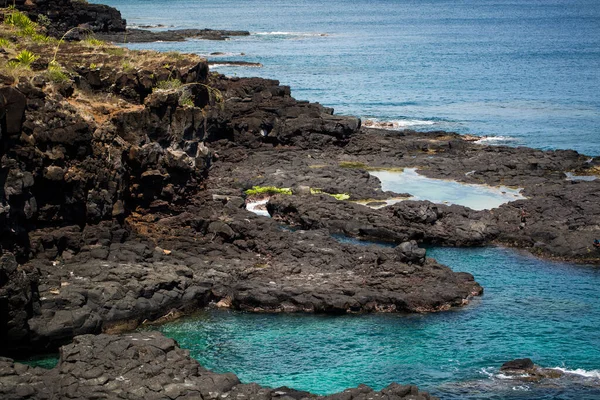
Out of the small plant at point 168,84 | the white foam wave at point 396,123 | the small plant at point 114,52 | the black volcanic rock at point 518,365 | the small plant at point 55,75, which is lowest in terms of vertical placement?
the black volcanic rock at point 518,365

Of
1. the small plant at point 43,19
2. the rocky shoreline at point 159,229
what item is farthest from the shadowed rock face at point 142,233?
the small plant at point 43,19

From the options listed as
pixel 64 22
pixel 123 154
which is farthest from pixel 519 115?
pixel 64 22

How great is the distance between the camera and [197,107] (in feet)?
128

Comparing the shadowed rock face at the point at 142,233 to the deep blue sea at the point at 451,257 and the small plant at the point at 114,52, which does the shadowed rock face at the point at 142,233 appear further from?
the deep blue sea at the point at 451,257

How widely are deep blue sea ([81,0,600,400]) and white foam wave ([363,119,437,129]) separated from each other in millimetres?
530

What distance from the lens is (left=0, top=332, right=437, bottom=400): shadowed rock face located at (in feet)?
73.2

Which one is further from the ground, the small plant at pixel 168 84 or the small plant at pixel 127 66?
the small plant at pixel 127 66

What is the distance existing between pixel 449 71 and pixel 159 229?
268 ft

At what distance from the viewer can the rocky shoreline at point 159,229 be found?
27656 millimetres

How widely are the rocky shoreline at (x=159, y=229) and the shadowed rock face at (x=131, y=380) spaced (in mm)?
64

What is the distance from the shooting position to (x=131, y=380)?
74.4ft

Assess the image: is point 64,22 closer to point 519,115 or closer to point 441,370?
point 519,115

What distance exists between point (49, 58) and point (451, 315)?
2015 centimetres

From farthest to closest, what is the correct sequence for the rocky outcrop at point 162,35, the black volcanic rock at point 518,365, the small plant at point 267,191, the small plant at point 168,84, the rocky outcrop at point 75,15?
the rocky outcrop at point 162,35 → the rocky outcrop at point 75,15 → the small plant at point 267,191 → the small plant at point 168,84 → the black volcanic rock at point 518,365
